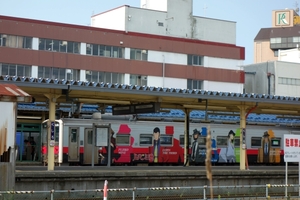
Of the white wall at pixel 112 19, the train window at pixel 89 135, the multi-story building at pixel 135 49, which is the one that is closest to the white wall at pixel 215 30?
the multi-story building at pixel 135 49

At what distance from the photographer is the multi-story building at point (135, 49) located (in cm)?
4678

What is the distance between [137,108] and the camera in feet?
79.9

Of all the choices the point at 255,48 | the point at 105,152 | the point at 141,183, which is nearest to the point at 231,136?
the point at 105,152

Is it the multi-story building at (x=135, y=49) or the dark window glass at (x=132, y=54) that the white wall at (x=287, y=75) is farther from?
the dark window glass at (x=132, y=54)

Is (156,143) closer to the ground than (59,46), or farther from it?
closer to the ground

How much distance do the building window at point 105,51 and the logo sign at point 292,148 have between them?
32.5m

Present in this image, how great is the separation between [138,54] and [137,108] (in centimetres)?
2849

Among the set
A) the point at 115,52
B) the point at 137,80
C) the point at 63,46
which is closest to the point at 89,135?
the point at 63,46

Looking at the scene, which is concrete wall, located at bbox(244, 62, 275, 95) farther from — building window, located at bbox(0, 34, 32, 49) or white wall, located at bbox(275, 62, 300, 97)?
building window, located at bbox(0, 34, 32, 49)

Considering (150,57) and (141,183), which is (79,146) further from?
(150,57)

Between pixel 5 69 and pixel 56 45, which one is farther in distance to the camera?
pixel 56 45

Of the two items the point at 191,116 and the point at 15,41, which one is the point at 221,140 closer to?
the point at 191,116

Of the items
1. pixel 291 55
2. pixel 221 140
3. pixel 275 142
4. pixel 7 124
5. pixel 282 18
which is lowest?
pixel 275 142

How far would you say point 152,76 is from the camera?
5338cm
